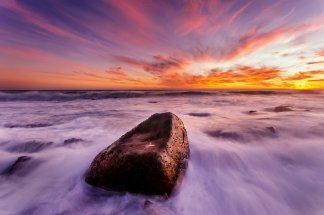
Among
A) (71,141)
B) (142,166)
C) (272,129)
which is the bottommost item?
(71,141)

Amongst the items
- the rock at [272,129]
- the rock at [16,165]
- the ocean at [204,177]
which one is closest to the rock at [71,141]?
the ocean at [204,177]

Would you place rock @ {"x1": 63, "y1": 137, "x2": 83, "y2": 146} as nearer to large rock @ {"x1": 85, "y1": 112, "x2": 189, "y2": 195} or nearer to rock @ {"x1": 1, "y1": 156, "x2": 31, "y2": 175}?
rock @ {"x1": 1, "y1": 156, "x2": 31, "y2": 175}

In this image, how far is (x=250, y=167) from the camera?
324 cm

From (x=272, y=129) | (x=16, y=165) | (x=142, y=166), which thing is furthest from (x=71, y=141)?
(x=272, y=129)

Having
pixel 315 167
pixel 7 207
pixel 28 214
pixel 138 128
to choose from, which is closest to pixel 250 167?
pixel 315 167

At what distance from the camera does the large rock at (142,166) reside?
247 cm

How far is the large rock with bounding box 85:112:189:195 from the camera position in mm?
2465

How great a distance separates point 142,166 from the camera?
98.0 inches

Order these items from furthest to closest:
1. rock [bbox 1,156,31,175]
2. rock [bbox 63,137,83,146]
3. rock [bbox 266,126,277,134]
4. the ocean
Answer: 1. rock [bbox 266,126,277,134]
2. rock [bbox 63,137,83,146]
3. rock [bbox 1,156,31,175]
4. the ocean

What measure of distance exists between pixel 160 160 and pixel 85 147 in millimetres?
2275

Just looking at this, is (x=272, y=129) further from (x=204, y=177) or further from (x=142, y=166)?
(x=142, y=166)

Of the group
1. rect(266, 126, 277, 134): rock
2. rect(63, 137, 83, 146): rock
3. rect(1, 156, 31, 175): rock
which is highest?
rect(266, 126, 277, 134): rock

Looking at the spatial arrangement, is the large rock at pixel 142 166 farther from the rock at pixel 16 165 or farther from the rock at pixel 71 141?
the rock at pixel 71 141

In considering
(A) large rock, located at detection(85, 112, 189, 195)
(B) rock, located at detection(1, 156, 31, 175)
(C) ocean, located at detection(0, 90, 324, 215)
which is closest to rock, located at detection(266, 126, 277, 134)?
(C) ocean, located at detection(0, 90, 324, 215)
